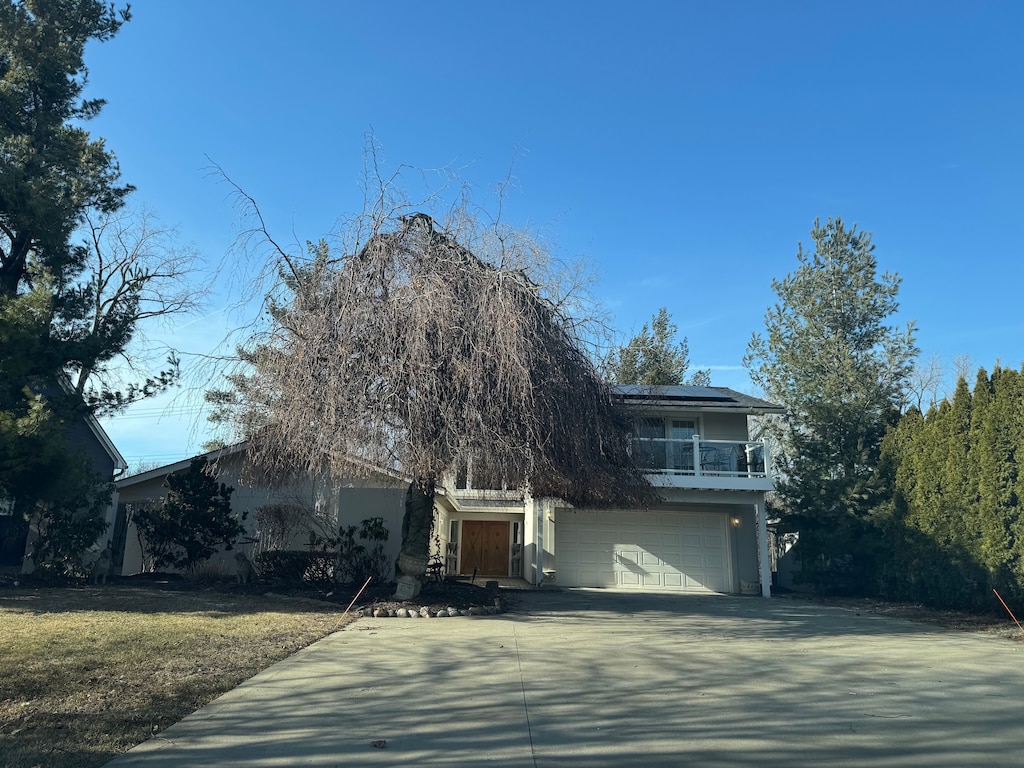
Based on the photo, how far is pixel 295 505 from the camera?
56.6ft

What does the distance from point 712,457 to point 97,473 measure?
15.5 metres

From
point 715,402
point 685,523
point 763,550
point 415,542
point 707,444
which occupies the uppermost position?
point 715,402

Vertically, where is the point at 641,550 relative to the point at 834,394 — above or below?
below

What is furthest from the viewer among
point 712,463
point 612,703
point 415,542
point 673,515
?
point 673,515

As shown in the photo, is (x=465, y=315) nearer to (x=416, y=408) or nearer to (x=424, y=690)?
(x=416, y=408)

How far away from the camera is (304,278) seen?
39.0ft

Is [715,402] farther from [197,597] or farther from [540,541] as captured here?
[197,597]

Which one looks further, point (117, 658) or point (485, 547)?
point (485, 547)

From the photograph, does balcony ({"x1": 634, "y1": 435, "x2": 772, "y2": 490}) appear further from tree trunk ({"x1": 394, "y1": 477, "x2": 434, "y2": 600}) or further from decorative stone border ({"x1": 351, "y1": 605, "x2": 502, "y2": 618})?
decorative stone border ({"x1": 351, "y1": 605, "x2": 502, "y2": 618})

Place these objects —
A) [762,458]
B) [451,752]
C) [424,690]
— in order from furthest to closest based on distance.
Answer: [762,458] < [424,690] < [451,752]

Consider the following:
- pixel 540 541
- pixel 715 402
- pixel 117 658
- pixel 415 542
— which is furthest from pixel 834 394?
pixel 117 658

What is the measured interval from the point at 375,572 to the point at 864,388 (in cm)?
1512

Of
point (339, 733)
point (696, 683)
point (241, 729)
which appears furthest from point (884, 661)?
point (241, 729)

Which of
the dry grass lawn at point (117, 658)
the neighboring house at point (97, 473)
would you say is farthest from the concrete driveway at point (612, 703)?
the neighboring house at point (97, 473)
